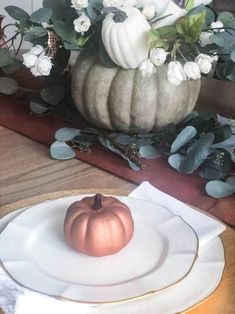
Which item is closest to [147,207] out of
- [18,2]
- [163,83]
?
[163,83]

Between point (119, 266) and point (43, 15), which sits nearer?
point (119, 266)

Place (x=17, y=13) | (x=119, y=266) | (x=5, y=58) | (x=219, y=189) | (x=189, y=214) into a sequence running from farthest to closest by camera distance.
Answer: (x=5, y=58) → (x=17, y=13) → (x=219, y=189) → (x=189, y=214) → (x=119, y=266)

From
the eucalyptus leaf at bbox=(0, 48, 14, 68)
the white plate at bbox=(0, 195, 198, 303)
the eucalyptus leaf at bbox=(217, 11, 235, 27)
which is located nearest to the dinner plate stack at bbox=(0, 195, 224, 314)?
the white plate at bbox=(0, 195, 198, 303)

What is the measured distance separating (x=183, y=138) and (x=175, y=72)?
0.35ft

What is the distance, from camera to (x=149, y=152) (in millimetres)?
904

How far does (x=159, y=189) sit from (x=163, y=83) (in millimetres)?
195

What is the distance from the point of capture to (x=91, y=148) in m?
0.94

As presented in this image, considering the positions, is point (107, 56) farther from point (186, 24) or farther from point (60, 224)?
point (60, 224)

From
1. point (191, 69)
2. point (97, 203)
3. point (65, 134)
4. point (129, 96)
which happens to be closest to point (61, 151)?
point (65, 134)

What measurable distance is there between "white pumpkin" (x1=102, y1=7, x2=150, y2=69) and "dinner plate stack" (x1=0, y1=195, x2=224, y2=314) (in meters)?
0.32

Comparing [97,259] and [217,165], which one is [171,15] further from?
[97,259]

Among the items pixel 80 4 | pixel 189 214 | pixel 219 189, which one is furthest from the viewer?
pixel 80 4

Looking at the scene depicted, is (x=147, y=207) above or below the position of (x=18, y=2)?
above

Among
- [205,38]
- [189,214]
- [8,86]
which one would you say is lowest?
[8,86]
